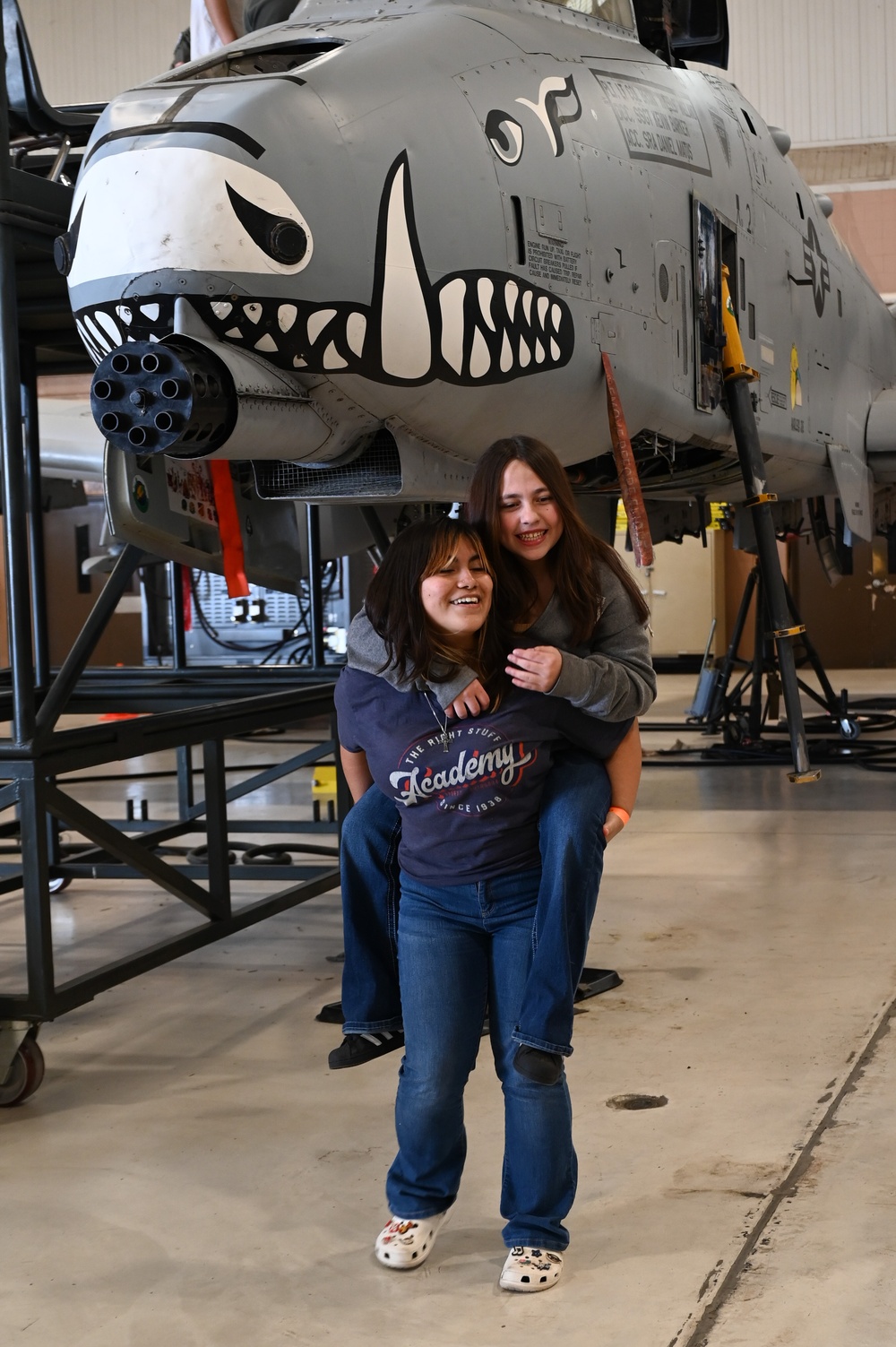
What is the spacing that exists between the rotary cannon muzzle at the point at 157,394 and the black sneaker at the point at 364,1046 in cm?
146

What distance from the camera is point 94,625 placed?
473cm

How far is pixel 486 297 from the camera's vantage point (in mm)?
3879

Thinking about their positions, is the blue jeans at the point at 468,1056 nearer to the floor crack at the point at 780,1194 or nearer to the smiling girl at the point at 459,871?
the smiling girl at the point at 459,871

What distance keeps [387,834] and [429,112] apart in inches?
85.3

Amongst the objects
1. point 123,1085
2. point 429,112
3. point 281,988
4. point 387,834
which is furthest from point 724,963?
point 429,112

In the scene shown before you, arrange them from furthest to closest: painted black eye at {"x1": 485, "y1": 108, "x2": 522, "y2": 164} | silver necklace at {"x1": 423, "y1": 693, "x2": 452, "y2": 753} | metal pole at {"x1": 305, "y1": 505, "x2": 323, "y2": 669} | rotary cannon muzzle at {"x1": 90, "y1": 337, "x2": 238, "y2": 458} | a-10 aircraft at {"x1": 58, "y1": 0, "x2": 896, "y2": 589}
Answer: metal pole at {"x1": 305, "y1": 505, "x2": 323, "y2": 669} → painted black eye at {"x1": 485, "y1": 108, "x2": 522, "y2": 164} → a-10 aircraft at {"x1": 58, "y1": 0, "x2": 896, "y2": 589} → rotary cannon muzzle at {"x1": 90, "y1": 337, "x2": 238, "y2": 458} → silver necklace at {"x1": 423, "y1": 693, "x2": 452, "y2": 753}

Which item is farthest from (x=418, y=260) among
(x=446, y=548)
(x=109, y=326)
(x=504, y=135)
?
(x=446, y=548)

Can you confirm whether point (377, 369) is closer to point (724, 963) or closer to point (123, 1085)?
point (123, 1085)

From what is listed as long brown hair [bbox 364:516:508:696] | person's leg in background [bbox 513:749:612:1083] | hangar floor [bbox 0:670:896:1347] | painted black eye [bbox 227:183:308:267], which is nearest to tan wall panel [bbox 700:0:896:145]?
hangar floor [bbox 0:670:896:1347]

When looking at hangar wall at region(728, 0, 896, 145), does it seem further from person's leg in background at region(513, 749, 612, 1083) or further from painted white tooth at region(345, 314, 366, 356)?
person's leg in background at region(513, 749, 612, 1083)

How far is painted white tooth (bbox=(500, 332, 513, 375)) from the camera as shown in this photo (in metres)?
3.99

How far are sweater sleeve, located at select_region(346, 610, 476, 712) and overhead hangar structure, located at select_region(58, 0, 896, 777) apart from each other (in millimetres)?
824

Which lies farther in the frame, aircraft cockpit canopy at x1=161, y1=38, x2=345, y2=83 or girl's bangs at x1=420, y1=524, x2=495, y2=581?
aircraft cockpit canopy at x1=161, y1=38, x2=345, y2=83

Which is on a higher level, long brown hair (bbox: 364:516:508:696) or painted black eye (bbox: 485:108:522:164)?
painted black eye (bbox: 485:108:522:164)
